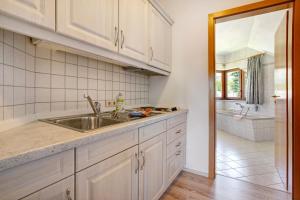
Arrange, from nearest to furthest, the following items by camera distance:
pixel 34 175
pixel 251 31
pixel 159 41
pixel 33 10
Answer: pixel 34 175 → pixel 33 10 → pixel 159 41 → pixel 251 31

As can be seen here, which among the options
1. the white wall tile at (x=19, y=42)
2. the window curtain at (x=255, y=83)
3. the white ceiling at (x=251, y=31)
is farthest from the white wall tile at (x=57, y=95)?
the window curtain at (x=255, y=83)

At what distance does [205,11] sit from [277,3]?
78cm

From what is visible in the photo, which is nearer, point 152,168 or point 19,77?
point 19,77

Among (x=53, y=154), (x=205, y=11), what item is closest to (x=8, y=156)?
(x=53, y=154)

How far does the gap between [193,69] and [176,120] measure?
2.65ft

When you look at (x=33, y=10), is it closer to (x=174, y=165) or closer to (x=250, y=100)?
(x=174, y=165)

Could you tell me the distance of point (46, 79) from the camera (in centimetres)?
118

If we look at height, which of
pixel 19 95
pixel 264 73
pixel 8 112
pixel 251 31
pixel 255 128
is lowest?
pixel 255 128

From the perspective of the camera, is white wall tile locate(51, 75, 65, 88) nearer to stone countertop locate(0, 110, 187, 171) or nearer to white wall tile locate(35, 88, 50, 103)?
white wall tile locate(35, 88, 50, 103)

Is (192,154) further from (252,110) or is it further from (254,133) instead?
(252,110)

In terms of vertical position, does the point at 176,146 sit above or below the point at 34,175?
below

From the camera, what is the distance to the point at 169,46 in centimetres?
224

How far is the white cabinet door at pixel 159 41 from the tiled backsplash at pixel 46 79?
46 centimetres

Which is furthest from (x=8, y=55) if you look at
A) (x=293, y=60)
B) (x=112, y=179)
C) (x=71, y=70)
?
(x=293, y=60)
